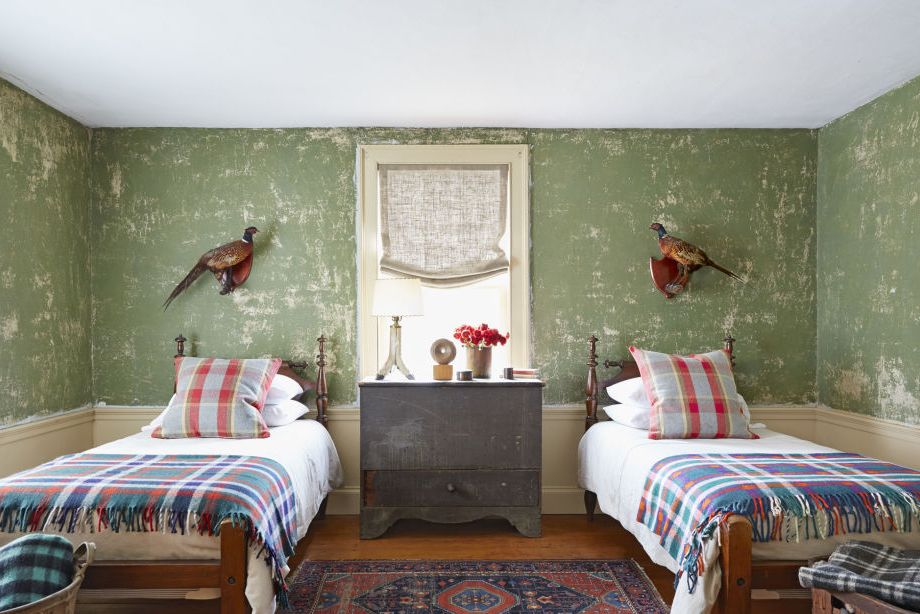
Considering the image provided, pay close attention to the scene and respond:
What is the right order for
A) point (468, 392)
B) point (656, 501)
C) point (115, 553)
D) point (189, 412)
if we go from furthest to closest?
point (468, 392)
point (189, 412)
point (656, 501)
point (115, 553)

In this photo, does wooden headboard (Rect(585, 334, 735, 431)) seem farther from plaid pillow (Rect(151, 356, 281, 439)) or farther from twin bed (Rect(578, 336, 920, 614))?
plaid pillow (Rect(151, 356, 281, 439))

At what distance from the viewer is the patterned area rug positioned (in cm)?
271

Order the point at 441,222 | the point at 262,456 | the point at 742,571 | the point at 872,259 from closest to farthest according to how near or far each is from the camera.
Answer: the point at 742,571 < the point at 262,456 < the point at 872,259 < the point at 441,222

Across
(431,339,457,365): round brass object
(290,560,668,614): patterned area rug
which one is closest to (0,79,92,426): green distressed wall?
(290,560,668,614): patterned area rug

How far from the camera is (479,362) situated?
380cm

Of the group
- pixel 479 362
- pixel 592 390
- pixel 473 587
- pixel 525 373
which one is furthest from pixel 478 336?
pixel 473 587

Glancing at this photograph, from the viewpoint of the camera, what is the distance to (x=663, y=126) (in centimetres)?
408

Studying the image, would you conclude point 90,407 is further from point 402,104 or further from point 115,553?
point 402,104

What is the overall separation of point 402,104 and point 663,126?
1.71m

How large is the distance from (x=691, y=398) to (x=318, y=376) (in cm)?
223

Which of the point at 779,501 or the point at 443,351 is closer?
the point at 779,501

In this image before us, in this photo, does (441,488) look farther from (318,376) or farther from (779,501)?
(779,501)

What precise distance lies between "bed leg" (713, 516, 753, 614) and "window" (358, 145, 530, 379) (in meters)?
1.99

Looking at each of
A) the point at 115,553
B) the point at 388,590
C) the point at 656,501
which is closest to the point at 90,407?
the point at 115,553
